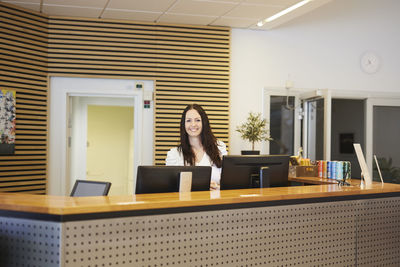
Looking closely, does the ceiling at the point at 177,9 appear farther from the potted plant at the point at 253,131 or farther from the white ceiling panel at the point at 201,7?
the potted plant at the point at 253,131

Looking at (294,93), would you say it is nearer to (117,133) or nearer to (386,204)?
(117,133)

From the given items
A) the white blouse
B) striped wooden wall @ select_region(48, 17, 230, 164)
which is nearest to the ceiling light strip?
striped wooden wall @ select_region(48, 17, 230, 164)

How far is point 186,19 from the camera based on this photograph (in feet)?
20.9

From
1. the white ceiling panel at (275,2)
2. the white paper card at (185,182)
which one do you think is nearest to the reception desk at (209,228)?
the white paper card at (185,182)

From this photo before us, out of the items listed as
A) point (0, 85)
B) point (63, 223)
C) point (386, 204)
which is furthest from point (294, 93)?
point (63, 223)

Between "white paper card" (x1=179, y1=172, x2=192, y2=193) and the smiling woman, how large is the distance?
1.11 m

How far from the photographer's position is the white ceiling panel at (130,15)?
5.99m

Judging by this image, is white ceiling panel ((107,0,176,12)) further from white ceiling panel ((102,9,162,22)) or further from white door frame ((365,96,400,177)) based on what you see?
white door frame ((365,96,400,177))

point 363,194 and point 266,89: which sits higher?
point 266,89

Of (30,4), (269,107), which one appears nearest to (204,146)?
(269,107)

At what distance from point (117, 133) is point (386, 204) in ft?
16.0

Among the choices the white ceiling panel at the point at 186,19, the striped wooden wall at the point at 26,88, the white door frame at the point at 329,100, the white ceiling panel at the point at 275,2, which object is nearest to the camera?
the white ceiling panel at the point at 275,2

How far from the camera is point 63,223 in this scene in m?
2.25

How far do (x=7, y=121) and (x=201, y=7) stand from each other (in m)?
2.98
